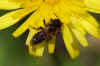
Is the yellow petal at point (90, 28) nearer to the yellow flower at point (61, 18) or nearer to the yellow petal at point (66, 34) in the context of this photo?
the yellow flower at point (61, 18)

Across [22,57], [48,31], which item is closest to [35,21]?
[48,31]

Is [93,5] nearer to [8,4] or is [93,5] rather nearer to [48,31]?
[48,31]

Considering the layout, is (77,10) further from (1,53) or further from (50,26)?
(1,53)

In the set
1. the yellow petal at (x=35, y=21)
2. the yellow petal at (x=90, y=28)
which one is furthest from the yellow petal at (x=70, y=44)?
the yellow petal at (x=35, y=21)

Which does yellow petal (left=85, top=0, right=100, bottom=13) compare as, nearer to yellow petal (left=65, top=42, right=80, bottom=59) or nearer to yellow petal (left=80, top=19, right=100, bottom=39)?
yellow petal (left=80, top=19, right=100, bottom=39)

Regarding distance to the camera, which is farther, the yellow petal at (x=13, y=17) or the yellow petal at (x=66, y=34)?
the yellow petal at (x=13, y=17)

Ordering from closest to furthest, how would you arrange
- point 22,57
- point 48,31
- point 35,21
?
point 48,31, point 35,21, point 22,57
